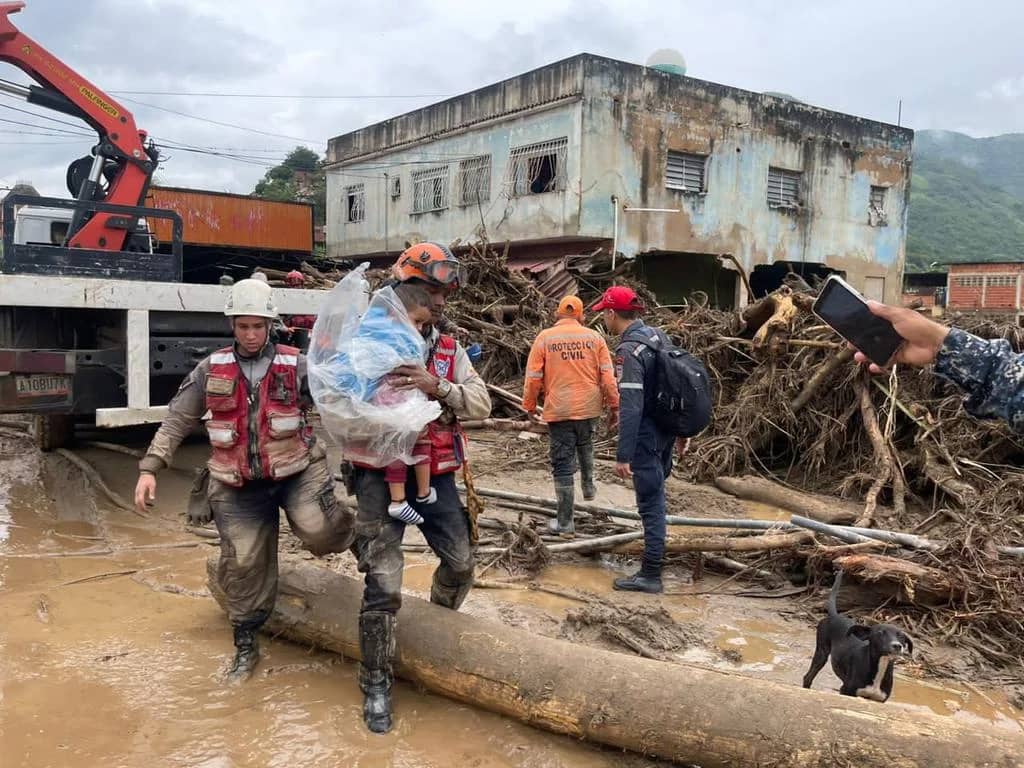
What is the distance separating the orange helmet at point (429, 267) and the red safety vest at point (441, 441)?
0.91ft

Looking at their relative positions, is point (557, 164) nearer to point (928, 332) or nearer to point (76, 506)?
point (76, 506)

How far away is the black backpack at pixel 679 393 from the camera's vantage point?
15.3 ft

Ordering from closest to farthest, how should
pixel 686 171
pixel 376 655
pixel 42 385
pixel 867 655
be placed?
pixel 867 655
pixel 376 655
pixel 42 385
pixel 686 171

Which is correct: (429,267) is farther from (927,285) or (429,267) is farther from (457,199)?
(927,285)

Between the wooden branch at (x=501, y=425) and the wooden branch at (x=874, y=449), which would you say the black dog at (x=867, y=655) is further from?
the wooden branch at (x=501, y=425)

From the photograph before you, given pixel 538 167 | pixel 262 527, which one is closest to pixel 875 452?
pixel 262 527

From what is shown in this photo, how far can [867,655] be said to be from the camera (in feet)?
9.78

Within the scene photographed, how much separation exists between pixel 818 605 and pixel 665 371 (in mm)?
1612

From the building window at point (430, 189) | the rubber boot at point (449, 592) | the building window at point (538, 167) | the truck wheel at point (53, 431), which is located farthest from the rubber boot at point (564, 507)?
the building window at point (430, 189)

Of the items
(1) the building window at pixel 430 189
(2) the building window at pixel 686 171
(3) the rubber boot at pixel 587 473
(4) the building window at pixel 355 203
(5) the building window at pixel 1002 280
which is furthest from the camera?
(5) the building window at pixel 1002 280

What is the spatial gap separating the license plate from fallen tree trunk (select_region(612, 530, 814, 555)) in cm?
396

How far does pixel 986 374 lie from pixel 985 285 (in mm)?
29090

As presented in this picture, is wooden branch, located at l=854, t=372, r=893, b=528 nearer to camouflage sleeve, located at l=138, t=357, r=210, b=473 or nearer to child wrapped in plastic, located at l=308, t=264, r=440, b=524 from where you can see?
child wrapped in plastic, located at l=308, t=264, r=440, b=524

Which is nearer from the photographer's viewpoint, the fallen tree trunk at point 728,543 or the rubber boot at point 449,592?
the rubber boot at point 449,592
